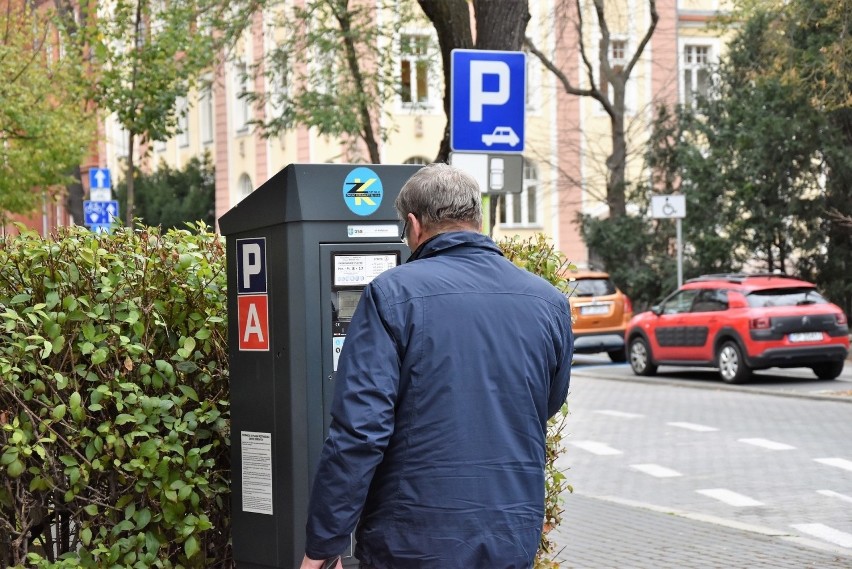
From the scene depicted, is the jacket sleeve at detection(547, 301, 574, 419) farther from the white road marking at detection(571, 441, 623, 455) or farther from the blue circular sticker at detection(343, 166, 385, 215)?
the white road marking at detection(571, 441, 623, 455)

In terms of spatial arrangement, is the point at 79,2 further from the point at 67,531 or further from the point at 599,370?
the point at 67,531

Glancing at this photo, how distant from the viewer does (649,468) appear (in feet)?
39.6

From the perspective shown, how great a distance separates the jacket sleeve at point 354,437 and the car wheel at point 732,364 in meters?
17.2

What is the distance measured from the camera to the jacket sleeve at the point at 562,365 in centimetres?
372

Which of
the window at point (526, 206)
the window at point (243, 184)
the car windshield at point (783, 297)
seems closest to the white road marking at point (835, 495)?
the car windshield at point (783, 297)

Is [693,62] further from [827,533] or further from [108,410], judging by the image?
[108,410]

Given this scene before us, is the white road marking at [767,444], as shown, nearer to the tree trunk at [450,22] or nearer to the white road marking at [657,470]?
the white road marking at [657,470]

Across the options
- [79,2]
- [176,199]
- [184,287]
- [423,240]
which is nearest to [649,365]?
[79,2]

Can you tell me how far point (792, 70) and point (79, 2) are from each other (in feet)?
37.4

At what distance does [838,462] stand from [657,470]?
1488mm

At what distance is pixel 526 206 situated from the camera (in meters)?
48.0

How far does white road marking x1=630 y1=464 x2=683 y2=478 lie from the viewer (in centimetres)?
1164

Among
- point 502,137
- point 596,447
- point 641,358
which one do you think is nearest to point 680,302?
point 641,358

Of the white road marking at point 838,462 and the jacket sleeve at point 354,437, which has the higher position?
the jacket sleeve at point 354,437
